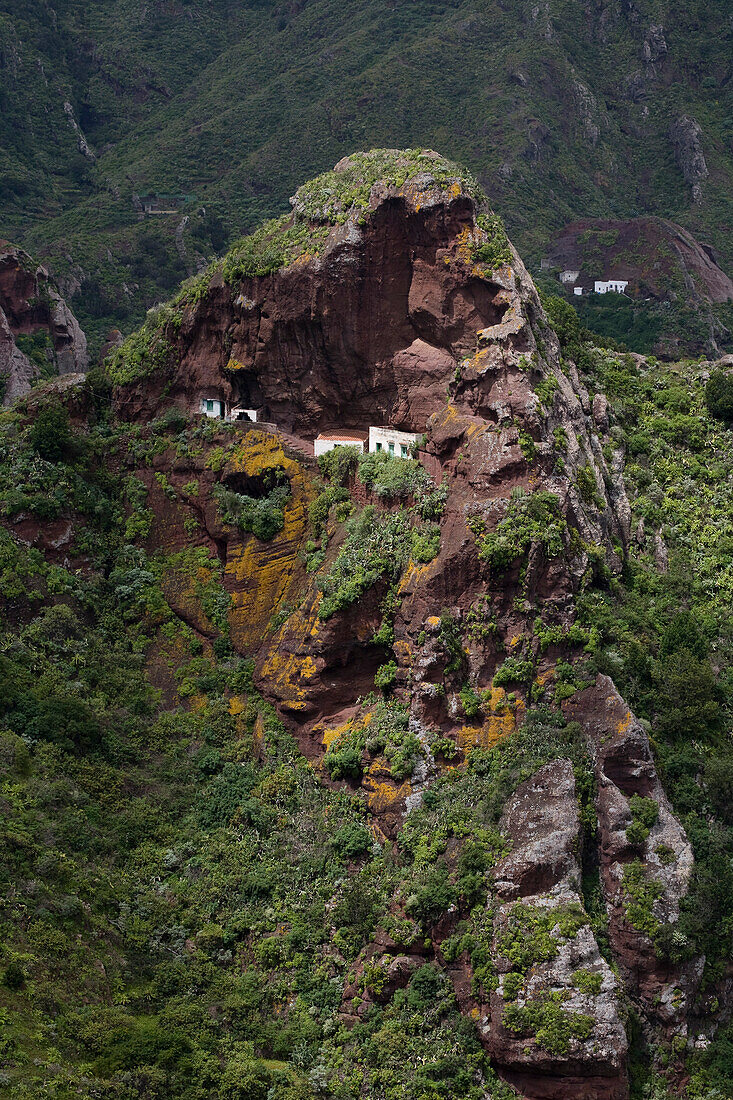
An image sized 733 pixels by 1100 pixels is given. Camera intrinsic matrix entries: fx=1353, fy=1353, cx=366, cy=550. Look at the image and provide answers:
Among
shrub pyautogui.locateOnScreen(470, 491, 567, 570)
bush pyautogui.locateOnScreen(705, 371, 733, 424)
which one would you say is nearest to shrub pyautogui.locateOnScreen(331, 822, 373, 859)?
shrub pyautogui.locateOnScreen(470, 491, 567, 570)

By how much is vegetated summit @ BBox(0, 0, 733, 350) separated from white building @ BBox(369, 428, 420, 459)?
4448 cm

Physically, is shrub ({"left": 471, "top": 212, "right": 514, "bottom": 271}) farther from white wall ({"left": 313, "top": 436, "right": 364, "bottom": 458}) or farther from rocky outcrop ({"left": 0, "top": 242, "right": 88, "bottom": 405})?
rocky outcrop ({"left": 0, "top": 242, "right": 88, "bottom": 405})

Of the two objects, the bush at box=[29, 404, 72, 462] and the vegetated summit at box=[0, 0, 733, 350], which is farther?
the vegetated summit at box=[0, 0, 733, 350]

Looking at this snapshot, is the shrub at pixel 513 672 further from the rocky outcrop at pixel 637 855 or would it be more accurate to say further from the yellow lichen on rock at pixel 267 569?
the yellow lichen on rock at pixel 267 569

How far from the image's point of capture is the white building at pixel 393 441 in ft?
123

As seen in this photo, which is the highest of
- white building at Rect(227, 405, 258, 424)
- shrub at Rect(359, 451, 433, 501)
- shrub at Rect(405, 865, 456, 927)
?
white building at Rect(227, 405, 258, 424)

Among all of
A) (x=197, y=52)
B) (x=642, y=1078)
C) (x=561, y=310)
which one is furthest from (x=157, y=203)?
(x=642, y=1078)

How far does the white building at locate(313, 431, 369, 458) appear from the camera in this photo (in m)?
38.9

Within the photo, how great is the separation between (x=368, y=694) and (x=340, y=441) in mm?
8563

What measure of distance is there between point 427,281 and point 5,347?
32935mm

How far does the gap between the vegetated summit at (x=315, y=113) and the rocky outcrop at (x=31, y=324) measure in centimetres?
1045

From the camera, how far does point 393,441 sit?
37.9 meters

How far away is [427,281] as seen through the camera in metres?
37.6

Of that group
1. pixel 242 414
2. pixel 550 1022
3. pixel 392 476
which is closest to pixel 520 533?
pixel 392 476
